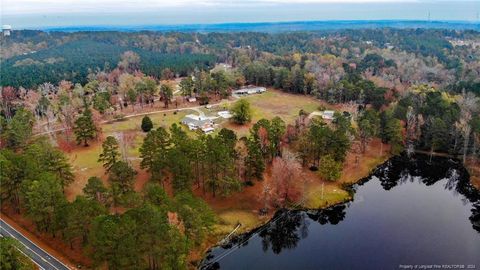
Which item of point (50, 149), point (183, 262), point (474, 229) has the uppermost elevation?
point (50, 149)

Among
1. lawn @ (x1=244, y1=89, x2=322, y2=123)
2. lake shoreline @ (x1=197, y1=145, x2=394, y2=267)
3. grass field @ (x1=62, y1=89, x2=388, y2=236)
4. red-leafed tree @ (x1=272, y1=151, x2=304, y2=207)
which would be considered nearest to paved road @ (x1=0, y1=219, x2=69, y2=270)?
grass field @ (x1=62, y1=89, x2=388, y2=236)

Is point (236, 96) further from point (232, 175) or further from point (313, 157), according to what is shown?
point (232, 175)

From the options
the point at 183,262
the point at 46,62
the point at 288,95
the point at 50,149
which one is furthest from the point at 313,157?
the point at 46,62

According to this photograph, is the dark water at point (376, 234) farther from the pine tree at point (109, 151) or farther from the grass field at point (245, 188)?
the pine tree at point (109, 151)

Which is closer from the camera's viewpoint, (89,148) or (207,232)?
(207,232)

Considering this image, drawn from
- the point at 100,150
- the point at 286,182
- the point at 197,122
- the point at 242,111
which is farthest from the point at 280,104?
the point at 286,182

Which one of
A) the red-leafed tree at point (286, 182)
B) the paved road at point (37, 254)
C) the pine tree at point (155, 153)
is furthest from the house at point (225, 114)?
the paved road at point (37, 254)

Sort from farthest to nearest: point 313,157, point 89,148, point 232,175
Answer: point 89,148 < point 313,157 < point 232,175

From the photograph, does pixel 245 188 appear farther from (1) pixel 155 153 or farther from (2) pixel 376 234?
(2) pixel 376 234
